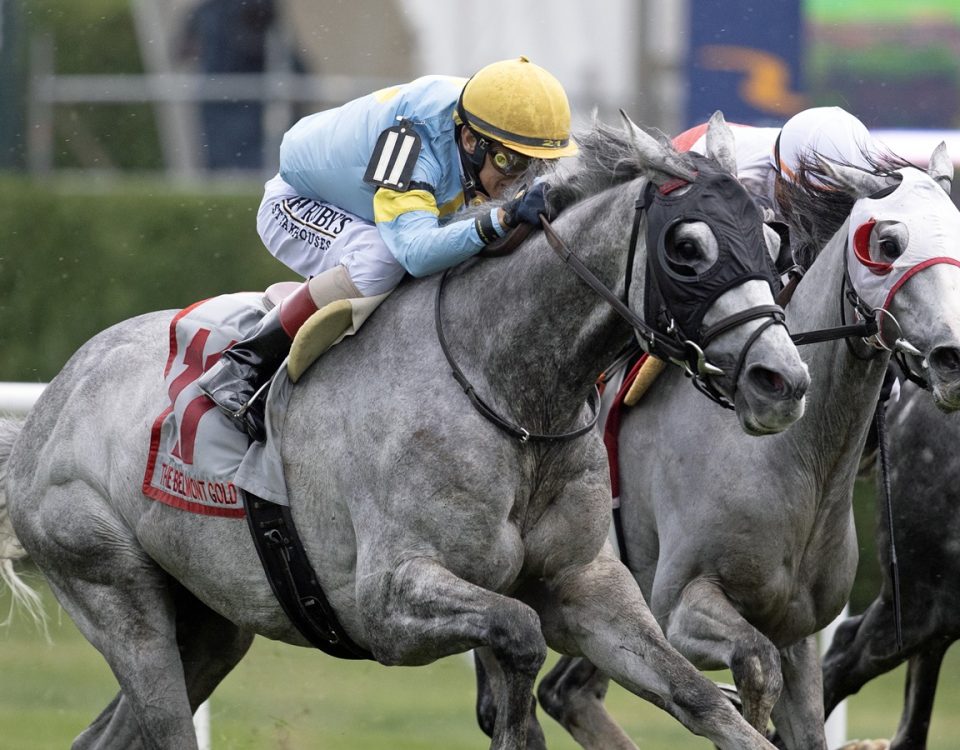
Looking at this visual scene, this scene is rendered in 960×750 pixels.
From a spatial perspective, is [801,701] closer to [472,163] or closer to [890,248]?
[890,248]

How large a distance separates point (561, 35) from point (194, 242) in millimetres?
3303

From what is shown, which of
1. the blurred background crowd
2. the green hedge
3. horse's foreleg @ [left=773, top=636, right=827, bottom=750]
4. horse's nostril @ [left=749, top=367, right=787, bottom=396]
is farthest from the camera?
the blurred background crowd

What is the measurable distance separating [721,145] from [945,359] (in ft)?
2.35

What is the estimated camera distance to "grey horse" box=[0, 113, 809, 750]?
11.5ft

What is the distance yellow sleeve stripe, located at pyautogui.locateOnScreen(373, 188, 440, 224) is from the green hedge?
550 cm

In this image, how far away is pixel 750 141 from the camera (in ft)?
16.1

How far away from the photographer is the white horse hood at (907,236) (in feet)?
13.0

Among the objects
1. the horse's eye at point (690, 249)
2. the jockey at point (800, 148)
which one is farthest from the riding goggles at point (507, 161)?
the jockey at point (800, 148)

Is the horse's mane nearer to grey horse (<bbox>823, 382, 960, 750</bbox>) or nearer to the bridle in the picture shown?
grey horse (<bbox>823, 382, 960, 750</bbox>)

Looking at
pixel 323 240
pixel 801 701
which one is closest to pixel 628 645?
pixel 801 701

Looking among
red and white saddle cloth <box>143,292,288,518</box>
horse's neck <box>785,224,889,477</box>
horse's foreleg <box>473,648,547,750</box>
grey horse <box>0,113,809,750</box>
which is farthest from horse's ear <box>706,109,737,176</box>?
horse's foreleg <box>473,648,547,750</box>

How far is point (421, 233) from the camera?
12.4 feet

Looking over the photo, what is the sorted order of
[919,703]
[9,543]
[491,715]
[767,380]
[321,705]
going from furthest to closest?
[321,705] → [919,703] → [9,543] → [491,715] → [767,380]

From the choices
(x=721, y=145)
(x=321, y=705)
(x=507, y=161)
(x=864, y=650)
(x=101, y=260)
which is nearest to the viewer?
(x=721, y=145)
